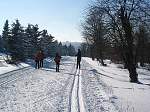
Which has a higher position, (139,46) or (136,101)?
(139,46)

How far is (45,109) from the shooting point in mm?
9922

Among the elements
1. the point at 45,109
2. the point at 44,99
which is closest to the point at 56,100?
the point at 44,99

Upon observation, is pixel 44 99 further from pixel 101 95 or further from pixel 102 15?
pixel 102 15

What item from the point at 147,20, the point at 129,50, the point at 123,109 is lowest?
the point at 123,109

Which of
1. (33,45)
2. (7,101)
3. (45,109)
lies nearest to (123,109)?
(45,109)

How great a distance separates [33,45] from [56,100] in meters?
61.3

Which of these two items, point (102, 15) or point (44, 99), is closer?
point (44, 99)

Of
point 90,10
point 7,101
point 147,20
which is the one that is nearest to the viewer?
point 7,101

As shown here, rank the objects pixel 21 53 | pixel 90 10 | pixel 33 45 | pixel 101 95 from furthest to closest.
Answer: pixel 33 45, pixel 21 53, pixel 90 10, pixel 101 95

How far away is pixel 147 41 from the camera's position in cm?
5366

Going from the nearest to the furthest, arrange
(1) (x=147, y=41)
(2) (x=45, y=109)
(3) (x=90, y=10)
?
(2) (x=45, y=109)
(3) (x=90, y=10)
(1) (x=147, y=41)

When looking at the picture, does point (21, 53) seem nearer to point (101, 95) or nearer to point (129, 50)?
point (129, 50)

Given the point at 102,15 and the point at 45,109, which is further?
the point at 102,15

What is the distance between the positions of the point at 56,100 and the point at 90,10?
11.4m
